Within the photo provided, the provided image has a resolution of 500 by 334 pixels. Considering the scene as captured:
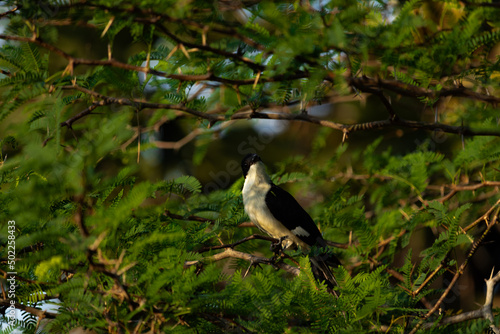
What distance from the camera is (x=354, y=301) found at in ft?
8.24

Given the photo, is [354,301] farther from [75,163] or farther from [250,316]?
[75,163]

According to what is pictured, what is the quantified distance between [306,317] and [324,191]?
4.07 meters

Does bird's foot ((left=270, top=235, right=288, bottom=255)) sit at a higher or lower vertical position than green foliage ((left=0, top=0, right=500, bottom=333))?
lower

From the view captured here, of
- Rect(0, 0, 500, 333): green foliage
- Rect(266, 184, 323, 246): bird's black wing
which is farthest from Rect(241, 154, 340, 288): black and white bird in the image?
Rect(0, 0, 500, 333): green foliage

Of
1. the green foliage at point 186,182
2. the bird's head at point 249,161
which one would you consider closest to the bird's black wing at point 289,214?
the bird's head at point 249,161

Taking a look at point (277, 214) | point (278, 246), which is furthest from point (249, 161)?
point (278, 246)

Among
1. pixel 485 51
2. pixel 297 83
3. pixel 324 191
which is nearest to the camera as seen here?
pixel 297 83

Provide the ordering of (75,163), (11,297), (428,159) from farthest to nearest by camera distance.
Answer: (428,159)
(11,297)
(75,163)

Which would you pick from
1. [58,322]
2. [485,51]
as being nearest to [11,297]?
[58,322]

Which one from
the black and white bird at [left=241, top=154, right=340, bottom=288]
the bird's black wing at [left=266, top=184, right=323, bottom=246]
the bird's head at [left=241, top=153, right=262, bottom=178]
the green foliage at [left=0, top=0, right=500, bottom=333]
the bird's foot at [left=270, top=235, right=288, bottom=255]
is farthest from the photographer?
the bird's head at [left=241, top=153, right=262, bottom=178]

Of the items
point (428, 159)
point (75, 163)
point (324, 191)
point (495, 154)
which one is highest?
point (75, 163)

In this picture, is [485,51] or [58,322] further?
[485,51]

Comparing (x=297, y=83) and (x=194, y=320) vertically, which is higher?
(x=297, y=83)

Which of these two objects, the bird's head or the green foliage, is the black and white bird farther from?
the green foliage
